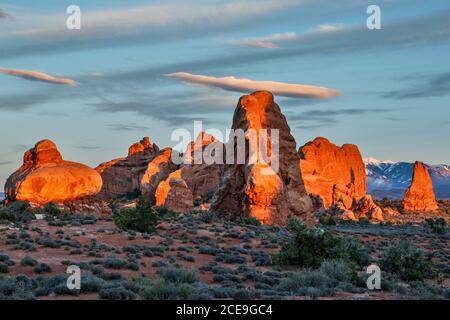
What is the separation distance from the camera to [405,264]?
21.8 metres

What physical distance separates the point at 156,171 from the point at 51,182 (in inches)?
1891

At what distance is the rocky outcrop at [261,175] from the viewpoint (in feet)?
141

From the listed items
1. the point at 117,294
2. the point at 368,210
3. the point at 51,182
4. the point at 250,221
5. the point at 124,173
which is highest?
the point at 124,173

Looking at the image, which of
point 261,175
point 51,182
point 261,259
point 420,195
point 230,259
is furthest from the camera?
point 420,195

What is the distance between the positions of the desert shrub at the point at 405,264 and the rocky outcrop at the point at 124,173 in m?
83.1

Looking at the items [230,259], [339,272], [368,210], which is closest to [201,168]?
[368,210]

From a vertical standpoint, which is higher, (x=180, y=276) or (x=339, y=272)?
(x=180, y=276)

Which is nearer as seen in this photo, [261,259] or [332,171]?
[261,259]

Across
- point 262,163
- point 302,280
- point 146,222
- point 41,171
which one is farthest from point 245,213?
point 302,280

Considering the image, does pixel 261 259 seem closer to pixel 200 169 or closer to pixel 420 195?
pixel 200 169

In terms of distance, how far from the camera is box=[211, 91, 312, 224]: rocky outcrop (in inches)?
1689

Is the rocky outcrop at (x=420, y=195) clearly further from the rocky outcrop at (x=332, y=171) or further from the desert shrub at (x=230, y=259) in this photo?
the desert shrub at (x=230, y=259)

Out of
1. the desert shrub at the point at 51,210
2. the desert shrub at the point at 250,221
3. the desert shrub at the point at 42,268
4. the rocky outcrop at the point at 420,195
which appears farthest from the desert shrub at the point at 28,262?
the rocky outcrop at the point at 420,195

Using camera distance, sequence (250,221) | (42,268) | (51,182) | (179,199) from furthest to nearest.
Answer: (179,199)
(51,182)
(250,221)
(42,268)
